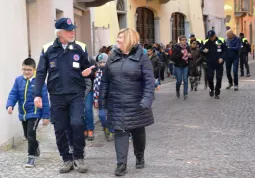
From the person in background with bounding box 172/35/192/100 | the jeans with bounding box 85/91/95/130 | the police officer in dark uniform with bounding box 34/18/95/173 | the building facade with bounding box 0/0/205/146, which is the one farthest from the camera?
the person in background with bounding box 172/35/192/100

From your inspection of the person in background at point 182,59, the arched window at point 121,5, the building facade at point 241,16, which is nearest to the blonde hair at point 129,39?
the person in background at point 182,59

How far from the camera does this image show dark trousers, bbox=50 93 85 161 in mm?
6684

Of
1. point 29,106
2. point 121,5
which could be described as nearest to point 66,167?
point 29,106

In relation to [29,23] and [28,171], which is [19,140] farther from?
[29,23]

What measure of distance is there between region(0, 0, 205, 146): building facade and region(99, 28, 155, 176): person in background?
2514 mm

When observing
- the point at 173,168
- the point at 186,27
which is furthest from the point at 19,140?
the point at 186,27

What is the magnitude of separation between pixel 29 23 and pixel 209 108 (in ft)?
15.2

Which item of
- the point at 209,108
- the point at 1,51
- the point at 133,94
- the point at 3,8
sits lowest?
the point at 209,108

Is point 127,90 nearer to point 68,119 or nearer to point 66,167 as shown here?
point 68,119

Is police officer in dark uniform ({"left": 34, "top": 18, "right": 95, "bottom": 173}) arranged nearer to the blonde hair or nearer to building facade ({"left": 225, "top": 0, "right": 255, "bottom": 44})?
the blonde hair

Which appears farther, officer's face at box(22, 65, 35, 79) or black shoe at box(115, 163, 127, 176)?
officer's face at box(22, 65, 35, 79)

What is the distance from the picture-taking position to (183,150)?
8047 millimetres

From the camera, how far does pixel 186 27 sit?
1257 inches

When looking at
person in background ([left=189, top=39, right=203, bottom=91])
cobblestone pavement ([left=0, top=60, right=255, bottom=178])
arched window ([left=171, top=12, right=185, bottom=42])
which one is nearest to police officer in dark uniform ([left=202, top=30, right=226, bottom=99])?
cobblestone pavement ([left=0, top=60, right=255, bottom=178])
